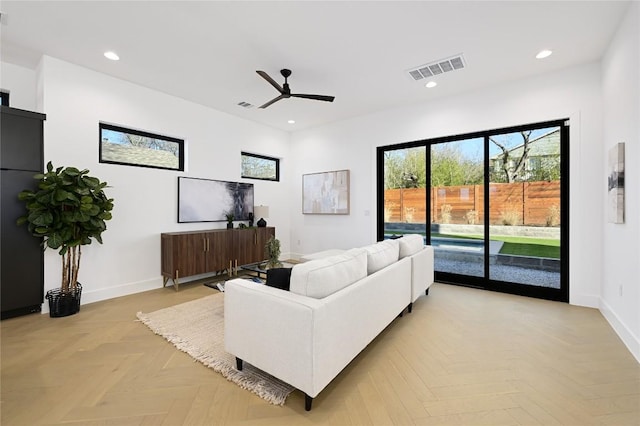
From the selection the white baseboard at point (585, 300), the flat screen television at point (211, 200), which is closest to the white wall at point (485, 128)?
the white baseboard at point (585, 300)

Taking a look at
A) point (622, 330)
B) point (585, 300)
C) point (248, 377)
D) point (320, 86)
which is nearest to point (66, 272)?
point (248, 377)

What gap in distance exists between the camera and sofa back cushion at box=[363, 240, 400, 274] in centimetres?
245

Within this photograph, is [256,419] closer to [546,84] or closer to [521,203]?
[521,203]

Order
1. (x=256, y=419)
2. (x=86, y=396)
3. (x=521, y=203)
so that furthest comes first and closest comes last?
(x=521, y=203) < (x=86, y=396) < (x=256, y=419)

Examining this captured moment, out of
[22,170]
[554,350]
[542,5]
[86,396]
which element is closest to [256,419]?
[86,396]

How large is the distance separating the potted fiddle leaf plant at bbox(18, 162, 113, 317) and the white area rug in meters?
0.94

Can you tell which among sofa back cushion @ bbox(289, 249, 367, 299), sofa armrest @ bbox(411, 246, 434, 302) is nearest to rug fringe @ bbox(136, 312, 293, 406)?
sofa back cushion @ bbox(289, 249, 367, 299)

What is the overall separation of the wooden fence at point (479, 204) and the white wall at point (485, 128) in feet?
0.93

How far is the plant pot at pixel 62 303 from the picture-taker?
9.96 ft

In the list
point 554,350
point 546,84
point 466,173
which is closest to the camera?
point 554,350

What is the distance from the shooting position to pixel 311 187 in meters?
6.08

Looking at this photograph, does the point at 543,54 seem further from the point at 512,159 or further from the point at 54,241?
the point at 54,241

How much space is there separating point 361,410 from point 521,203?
146 inches

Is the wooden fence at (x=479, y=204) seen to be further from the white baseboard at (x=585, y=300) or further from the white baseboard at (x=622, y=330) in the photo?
the white baseboard at (x=622, y=330)
